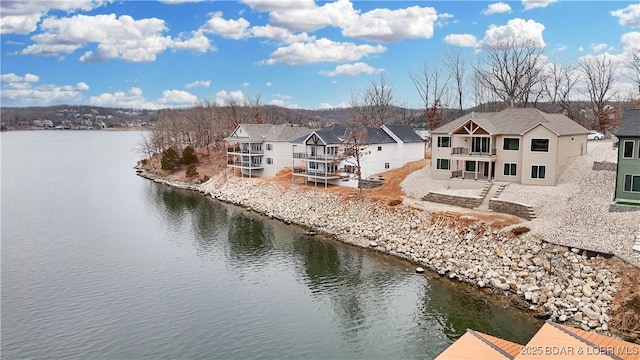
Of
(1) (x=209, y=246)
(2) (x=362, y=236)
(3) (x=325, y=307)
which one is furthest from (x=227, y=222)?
(3) (x=325, y=307)

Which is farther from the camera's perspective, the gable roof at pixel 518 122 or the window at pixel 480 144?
the window at pixel 480 144

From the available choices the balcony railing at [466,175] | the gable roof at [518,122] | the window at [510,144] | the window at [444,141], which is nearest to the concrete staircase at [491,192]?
the balcony railing at [466,175]

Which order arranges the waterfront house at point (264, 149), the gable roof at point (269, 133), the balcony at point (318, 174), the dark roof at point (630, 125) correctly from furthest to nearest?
the gable roof at point (269, 133) < the waterfront house at point (264, 149) < the balcony at point (318, 174) < the dark roof at point (630, 125)

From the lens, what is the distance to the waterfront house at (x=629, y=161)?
25.5 m

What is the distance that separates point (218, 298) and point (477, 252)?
1424cm

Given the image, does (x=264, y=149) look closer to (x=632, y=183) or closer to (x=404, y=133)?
(x=404, y=133)

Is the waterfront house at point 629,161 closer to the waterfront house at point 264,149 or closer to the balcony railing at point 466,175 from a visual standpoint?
the balcony railing at point 466,175

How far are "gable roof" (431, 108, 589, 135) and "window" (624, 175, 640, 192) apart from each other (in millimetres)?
6269

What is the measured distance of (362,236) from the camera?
100 feet

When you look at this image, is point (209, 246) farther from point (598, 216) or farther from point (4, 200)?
point (4, 200)

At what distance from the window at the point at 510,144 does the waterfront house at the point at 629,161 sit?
24.0ft

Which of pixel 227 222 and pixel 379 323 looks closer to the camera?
pixel 379 323

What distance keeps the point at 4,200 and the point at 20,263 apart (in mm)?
24580

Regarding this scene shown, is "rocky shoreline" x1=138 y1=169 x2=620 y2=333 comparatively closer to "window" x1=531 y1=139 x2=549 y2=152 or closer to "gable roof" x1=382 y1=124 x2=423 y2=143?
"window" x1=531 y1=139 x2=549 y2=152
